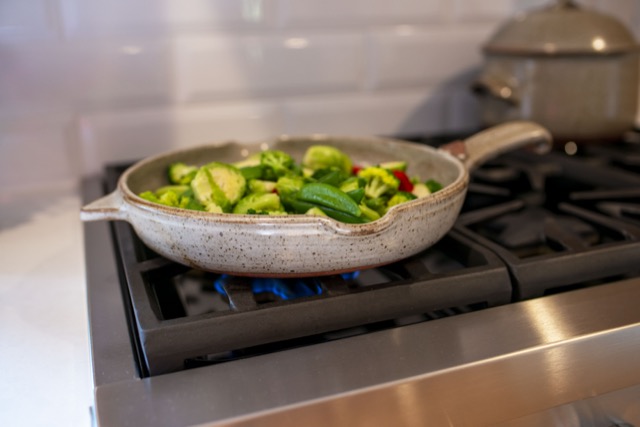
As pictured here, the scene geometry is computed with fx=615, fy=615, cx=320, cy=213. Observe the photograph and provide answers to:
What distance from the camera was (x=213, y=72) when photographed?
0.93m

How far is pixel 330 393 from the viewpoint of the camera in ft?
1.30

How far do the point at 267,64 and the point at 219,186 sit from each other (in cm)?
46

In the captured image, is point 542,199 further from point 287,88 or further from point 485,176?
point 287,88

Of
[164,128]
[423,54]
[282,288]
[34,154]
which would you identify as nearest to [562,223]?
[282,288]

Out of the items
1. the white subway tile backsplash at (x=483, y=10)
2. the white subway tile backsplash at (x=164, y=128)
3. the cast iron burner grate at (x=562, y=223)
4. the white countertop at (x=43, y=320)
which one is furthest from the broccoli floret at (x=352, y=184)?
the white subway tile backsplash at (x=483, y=10)

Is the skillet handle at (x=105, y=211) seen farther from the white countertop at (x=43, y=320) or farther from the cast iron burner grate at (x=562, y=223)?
the cast iron burner grate at (x=562, y=223)

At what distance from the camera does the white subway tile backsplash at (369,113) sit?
102 cm

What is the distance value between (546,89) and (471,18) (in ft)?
0.77

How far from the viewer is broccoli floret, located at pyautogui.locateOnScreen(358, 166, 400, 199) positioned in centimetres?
57

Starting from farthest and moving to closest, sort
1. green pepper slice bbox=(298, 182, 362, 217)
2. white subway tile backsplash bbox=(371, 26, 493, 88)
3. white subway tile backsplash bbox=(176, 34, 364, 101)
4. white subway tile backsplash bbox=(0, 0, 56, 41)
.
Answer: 1. white subway tile backsplash bbox=(371, 26, 493, 88)
2. white subway tile backsplash bbox=(176, 34, 364, 101)
3. white subway tile backsplash bbox=(0, 0, 56, 41)
4. green pepper slice bbox=(298, 182, 362, 217)

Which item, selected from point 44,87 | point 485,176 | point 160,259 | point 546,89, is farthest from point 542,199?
point 44,87

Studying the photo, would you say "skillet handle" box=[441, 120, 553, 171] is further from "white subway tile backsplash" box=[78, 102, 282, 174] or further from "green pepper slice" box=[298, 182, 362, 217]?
"white subway tile backsplash" box=[78, 102, 282, 174]

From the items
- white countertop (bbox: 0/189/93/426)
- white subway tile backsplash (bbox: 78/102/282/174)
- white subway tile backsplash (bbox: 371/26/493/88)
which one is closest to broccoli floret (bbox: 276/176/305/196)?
white countertop (bbox: 0/189/93/426)

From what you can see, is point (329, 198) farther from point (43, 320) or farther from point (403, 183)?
point (43, 320)
